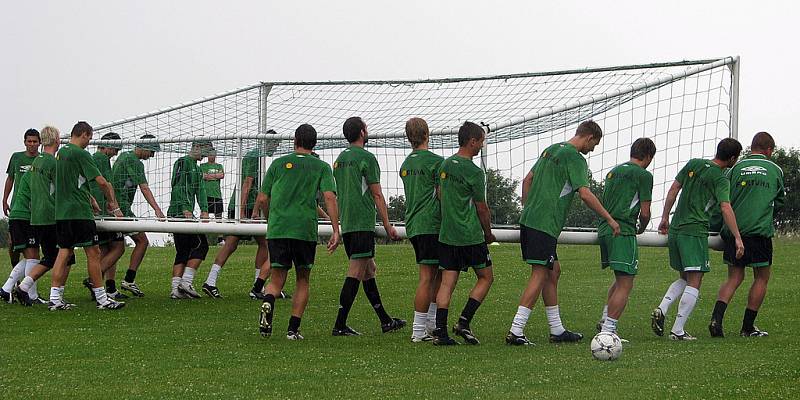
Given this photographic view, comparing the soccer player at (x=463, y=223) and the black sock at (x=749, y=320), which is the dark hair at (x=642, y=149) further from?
the black sock at (x=749, y=320)

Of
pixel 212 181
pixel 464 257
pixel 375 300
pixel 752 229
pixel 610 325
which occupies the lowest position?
pixel 610 325

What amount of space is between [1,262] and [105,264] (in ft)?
33.3

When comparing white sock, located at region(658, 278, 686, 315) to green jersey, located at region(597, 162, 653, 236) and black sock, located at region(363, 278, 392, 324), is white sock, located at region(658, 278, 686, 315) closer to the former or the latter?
green jersey, located at region(597, 162, 653, 236)

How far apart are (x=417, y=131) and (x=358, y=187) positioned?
85 cm

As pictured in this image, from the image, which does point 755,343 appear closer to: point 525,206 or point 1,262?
point 525,206

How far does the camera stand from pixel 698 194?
469 inches

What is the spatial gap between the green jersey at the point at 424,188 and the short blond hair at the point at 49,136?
5.47 m

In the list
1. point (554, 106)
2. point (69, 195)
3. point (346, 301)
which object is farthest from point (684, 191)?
point (69, 195)

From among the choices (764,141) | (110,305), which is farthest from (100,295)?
(764,141)

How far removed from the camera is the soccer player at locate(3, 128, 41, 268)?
15781 mm

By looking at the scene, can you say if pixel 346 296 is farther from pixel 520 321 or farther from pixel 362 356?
pixel 520 321

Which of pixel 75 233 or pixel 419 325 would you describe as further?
pixel 75 233

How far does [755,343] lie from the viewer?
11.4 meters

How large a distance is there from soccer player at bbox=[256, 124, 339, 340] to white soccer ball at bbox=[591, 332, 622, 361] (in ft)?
9.53
